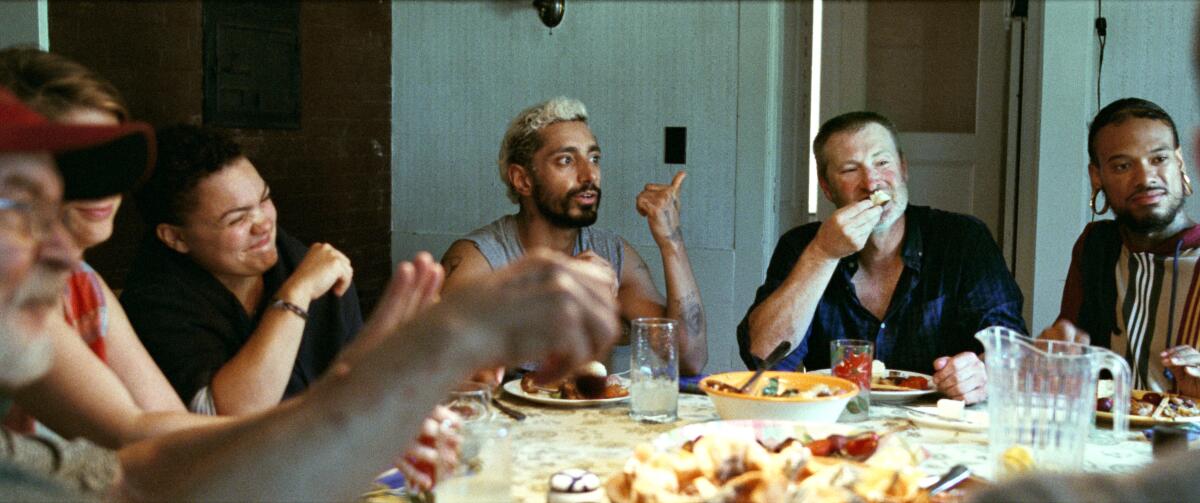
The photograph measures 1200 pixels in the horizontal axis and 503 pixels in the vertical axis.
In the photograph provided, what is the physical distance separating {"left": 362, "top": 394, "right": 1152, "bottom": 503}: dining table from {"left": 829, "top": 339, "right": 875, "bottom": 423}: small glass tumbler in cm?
3

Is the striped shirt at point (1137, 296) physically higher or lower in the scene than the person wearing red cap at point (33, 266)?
lower

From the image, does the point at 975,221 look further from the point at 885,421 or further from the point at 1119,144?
the point at 885,421

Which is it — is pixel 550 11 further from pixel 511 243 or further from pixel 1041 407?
pixel 1041 407

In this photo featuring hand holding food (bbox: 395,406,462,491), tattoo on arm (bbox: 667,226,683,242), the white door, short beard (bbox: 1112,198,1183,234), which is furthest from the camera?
the white door

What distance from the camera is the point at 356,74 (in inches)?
177

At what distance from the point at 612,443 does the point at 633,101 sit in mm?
2553

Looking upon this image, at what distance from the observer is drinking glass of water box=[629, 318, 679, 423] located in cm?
204

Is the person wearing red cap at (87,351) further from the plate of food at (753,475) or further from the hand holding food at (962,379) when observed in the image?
the hand holding food at (962,379)

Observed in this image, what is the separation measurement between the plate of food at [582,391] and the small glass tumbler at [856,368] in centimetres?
38

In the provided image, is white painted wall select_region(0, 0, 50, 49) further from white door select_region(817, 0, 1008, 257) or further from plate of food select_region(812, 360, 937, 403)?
white door select_region(817, 0, 1008, 257)

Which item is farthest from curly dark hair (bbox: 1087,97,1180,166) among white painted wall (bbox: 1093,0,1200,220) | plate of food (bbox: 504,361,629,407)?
→ plate of food (bbox: 504,361,629,407)

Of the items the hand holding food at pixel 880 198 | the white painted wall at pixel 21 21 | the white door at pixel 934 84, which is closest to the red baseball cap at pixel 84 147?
the white painted wall at pixel 21 21

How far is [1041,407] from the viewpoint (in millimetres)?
1515

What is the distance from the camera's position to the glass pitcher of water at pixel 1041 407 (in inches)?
59.5
